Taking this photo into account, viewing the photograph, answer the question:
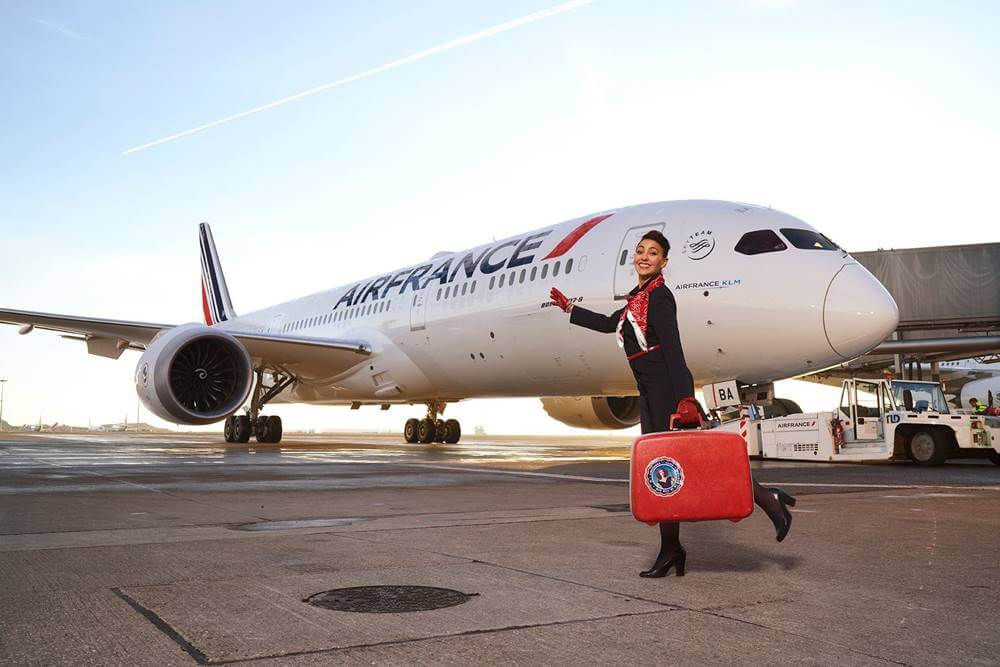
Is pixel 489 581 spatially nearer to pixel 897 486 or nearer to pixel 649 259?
pixel 649 259

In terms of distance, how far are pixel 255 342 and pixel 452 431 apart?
583cm

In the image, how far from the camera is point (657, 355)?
410 cm

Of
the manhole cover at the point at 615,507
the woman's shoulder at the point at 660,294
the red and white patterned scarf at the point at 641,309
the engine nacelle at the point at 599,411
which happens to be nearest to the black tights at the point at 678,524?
the red and white patterned scarf at the point at 641,309

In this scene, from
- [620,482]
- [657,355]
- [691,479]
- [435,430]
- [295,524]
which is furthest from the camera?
[435,430]

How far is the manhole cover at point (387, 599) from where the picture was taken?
3.07 m

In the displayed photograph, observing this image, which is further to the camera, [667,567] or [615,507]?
[615,507]

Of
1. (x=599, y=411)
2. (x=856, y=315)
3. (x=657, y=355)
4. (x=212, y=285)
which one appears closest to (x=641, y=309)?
(x=657, y=355)

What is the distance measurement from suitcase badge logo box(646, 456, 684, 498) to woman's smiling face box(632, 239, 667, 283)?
971 mm

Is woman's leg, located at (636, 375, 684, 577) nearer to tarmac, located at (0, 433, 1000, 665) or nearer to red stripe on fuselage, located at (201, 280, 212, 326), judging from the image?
tarmac, located at (0, 433, 1000, 665)

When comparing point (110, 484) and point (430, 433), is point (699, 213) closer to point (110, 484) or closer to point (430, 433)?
point (110, 484)

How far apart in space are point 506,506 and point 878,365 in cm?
3159

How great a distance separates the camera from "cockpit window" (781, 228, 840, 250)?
1096 cm

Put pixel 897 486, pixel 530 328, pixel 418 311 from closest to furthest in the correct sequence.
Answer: pixel 897 486
pixel 530 328
pixel 418 311

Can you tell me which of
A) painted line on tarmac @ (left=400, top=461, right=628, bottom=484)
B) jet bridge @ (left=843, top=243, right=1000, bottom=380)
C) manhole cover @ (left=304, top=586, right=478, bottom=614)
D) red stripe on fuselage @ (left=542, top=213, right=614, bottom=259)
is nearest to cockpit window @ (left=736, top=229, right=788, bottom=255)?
red stripe on fuselage @ (left=542, top=213, right=614, bottom=259)
